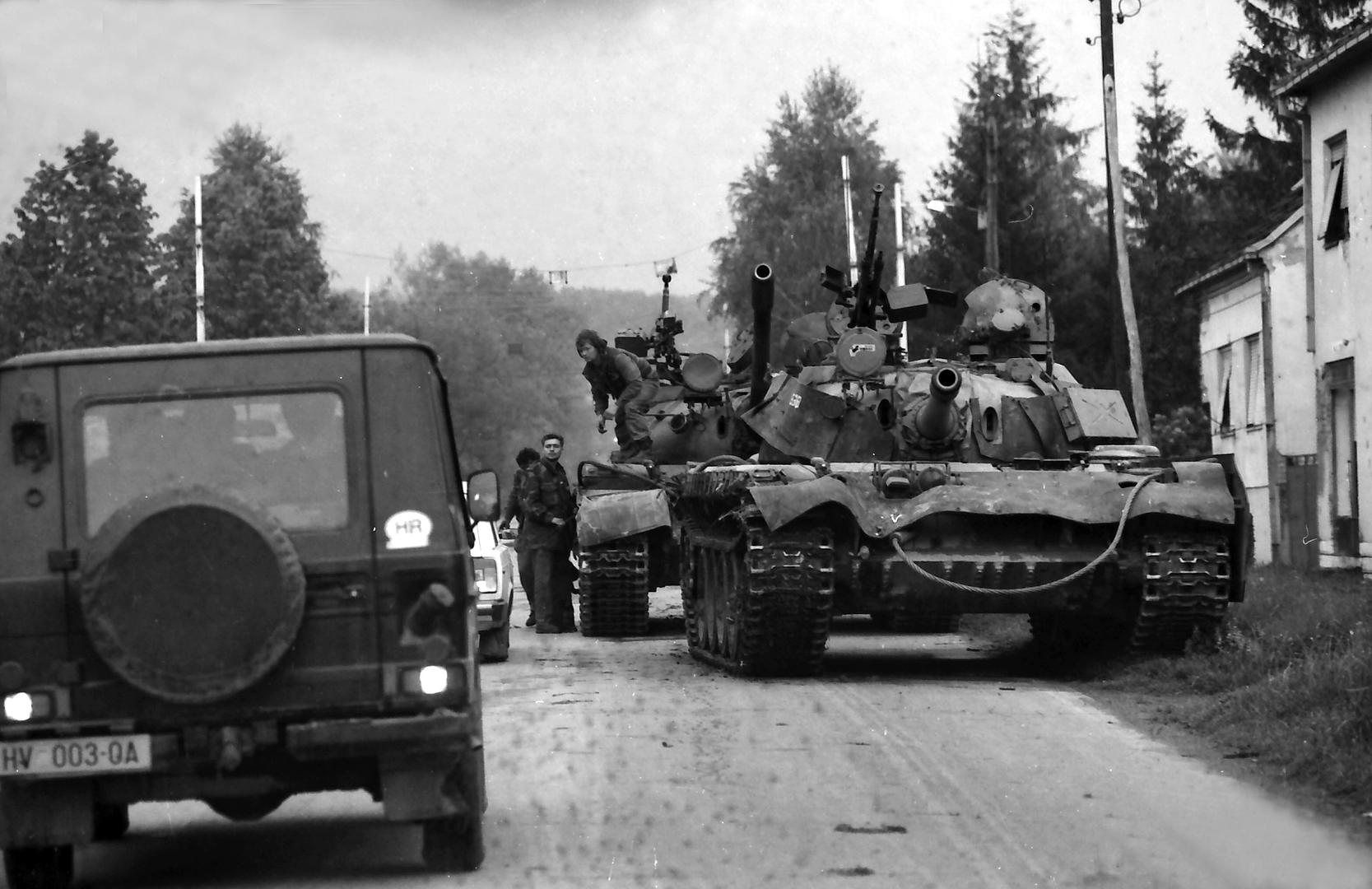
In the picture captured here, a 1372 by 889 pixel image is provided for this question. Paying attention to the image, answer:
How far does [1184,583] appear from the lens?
13.5 meters

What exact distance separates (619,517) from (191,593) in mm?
11496

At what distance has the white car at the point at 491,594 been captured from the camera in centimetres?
1549

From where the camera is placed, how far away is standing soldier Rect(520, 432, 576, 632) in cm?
1934

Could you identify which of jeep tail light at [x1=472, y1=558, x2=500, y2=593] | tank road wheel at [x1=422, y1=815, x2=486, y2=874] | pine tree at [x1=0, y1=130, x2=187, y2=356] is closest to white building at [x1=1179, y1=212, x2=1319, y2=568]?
jeep tail light at [x1=472, y1=558, x2=500, y2=593]

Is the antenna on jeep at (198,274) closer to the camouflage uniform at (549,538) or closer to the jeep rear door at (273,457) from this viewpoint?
the camouflage uniform at (549,538)

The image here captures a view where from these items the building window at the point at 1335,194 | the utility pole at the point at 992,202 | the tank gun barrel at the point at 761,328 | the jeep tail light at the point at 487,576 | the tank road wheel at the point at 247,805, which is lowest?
the tank road wheel at the point at 247,805

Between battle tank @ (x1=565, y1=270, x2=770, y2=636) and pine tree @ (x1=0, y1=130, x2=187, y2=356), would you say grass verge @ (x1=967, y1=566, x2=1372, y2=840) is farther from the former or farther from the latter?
pine tree @ (x1=0, y1=130, x2=187, y2=356)

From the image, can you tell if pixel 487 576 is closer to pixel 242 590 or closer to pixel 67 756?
pixel 67 756

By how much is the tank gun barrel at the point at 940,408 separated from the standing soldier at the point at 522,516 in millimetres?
4842

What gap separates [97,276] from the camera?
3756cm

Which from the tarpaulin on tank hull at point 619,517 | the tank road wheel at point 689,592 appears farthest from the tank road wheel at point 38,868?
the tarpaulin on tank hull at point 619,517

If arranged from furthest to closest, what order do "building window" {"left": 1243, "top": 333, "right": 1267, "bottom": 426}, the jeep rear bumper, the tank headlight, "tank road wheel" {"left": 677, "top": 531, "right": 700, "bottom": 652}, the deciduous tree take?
1. the deciduous tree
2. "building window" {"left": 1243, "top": 333, "right": 1267, "bottom": 426}
3. "tank road wheel" {"left": 677, "top": 531, "right": 700, "bottom": 652}
4. the tank headlight
5. the jeep rear bumper

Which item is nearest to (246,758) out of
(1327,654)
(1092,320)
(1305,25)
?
(1327,654)

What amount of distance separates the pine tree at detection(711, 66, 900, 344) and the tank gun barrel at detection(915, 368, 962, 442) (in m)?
47.5
